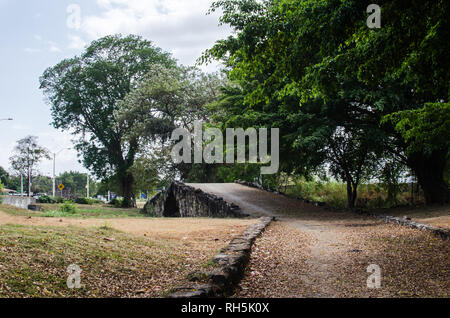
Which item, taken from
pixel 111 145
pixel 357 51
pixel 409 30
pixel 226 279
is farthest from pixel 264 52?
pixel 111 145

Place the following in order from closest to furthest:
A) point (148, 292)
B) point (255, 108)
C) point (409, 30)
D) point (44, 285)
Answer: point (44, 285) → point (148, 292) → point (409, 30) → point (255, 108)

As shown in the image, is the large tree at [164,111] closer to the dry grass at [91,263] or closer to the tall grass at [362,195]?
A: the tall grass at [362,195]

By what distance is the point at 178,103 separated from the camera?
3195 centimetres

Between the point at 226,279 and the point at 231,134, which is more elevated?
the point at 231,134

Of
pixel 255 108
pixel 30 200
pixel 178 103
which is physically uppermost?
pixel 178 103

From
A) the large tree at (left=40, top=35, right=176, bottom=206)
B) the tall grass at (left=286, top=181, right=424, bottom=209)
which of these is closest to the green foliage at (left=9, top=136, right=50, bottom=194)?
the large tree at (left=40, top=35, right=176, bottom=206)

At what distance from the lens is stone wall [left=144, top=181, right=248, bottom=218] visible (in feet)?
58.4

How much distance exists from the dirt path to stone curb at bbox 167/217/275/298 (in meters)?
0.17

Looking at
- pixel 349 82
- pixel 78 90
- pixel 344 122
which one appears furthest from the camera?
pixel 78 90

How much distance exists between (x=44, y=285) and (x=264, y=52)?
634cm

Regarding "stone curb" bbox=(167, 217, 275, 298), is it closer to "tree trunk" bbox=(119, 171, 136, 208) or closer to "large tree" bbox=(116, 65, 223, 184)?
"large tree" bbox=(116, 65, 223, 184)

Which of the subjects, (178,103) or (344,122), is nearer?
(344,122)

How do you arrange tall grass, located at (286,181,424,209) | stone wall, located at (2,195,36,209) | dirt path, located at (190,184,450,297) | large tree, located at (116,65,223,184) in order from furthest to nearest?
large tree, located at (116,65,223,184) → stone wall, located at (2,195,36,209) → tall grass, located at (286,181,424,209) → dirt path, located at (190,184,450,297)

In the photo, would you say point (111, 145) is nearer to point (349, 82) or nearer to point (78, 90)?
point (78, 90)
